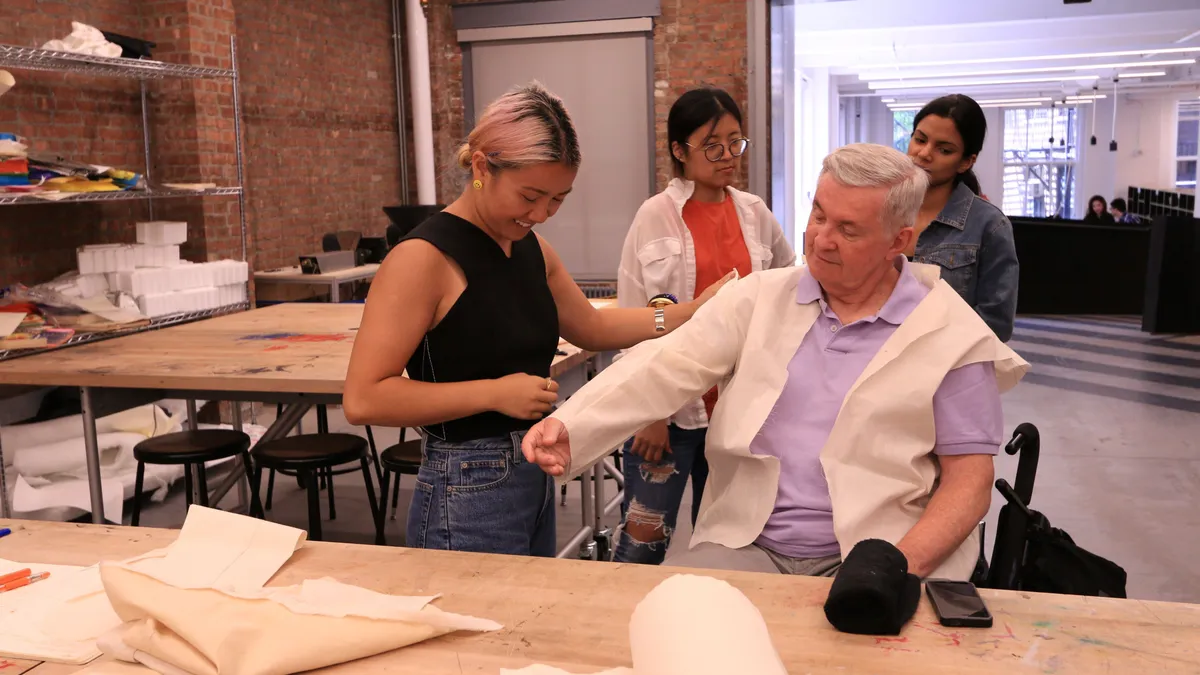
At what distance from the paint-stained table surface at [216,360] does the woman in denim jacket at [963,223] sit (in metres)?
1.20

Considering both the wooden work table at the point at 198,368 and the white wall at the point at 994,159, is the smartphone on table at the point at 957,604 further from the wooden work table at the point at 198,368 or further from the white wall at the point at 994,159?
the white wall at the point at 994,159

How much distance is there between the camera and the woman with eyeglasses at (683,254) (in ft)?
8.53

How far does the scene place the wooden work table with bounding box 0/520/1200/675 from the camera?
1.24 metres

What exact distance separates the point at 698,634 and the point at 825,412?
0.81 metres

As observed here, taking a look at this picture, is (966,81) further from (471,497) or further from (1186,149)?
(471,497)

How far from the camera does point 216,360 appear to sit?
10.7 feet

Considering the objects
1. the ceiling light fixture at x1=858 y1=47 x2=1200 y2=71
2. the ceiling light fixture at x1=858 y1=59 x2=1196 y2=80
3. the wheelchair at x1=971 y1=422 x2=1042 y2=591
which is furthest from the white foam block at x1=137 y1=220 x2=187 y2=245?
the ceiling light fixture at x1=858 y1=59 x2=1196 y2=80

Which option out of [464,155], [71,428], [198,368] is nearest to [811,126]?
[71,428]

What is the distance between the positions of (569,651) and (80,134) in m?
5.02

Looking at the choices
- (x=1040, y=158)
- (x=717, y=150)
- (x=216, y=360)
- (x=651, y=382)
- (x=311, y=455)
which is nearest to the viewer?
(x=651, y=382)

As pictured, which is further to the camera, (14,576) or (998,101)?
(998,101)

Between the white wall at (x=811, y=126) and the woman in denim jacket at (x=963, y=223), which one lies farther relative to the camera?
the white wall at (x=811, y=126)

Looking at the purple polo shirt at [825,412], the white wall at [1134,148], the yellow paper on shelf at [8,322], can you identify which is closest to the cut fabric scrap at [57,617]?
the purple polo shirt at [825,412]

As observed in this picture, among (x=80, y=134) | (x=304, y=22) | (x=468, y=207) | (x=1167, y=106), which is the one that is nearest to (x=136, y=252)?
(x=80, y=134)
